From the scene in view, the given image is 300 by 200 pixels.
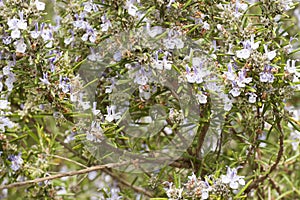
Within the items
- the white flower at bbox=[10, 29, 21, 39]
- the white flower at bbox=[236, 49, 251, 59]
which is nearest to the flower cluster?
the white flower at bbox=[236, 49, 251, 59]

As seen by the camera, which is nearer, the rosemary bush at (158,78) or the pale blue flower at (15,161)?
the rosemary bush at (158,78)

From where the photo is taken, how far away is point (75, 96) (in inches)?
55.7

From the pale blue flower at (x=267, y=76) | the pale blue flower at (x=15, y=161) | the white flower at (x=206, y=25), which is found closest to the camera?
the pale blue flower at (x=267, y=76)

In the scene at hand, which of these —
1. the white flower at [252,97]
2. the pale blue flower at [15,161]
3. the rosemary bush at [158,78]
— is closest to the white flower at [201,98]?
the rosemary bush at [158,78]

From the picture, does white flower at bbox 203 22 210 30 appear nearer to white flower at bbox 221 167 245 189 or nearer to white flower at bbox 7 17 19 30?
white flower at bbox 221 167 245 189

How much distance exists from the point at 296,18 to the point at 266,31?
3.25 feet

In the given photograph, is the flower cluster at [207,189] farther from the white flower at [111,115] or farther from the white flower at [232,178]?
the white flower at [111,115]

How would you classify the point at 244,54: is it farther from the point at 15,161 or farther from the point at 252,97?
the point at 15,161

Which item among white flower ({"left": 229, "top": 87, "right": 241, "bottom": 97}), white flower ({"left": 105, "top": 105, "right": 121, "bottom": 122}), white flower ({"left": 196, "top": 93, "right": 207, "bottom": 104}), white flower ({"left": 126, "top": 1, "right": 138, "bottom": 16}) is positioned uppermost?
white flower ({"left": 126, "top": 1, "right": 138, "bottom": 16})

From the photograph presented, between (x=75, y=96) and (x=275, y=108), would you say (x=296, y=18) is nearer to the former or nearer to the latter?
(x=275, y=108)

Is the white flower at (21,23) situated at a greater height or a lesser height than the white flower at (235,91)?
greater

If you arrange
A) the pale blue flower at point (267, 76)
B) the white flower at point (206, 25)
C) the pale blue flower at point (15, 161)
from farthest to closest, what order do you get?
the pale blue flower at point (15, 161) < the white flower at point (206, 25) < the pale blue flower at point (267, 76)

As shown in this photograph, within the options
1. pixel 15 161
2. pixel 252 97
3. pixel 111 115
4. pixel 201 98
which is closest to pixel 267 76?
pixel 252 97

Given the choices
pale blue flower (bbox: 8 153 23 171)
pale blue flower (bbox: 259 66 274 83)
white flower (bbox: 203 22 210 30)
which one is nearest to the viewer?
pale blue flower (bbox: 259 66 274 83)
